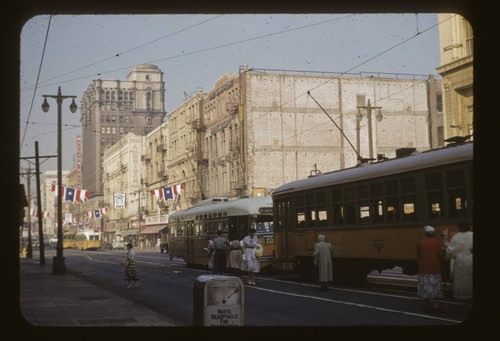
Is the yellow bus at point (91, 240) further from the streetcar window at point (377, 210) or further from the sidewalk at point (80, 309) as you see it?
the streetcar window at point (377, 210)

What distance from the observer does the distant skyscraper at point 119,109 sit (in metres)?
161

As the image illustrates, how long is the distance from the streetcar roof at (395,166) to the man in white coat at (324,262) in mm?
2044

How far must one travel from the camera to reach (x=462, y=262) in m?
12.2

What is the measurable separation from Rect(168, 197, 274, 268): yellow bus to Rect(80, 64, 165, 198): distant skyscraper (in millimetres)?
122912

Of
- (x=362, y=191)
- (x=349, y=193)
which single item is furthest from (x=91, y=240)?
(x=362, y=191)

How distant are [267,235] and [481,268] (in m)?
17.7

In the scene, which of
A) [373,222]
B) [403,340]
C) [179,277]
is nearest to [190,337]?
[403,340]

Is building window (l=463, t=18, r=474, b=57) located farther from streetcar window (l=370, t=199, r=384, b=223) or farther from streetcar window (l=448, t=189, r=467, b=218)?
streetcar window (l=448, t=189, r=467, b=218)

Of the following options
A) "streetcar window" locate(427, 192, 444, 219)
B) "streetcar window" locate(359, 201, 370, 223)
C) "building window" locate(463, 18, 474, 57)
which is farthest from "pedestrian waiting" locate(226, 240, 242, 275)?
"building window" locate(463, 18, 474, 57)

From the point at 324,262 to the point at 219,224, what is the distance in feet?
37.4

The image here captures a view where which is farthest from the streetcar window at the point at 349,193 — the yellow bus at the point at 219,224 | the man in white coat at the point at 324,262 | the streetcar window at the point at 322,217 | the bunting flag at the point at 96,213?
the bunting flag at the point at 96,213

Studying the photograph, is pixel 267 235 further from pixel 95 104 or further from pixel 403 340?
pixel 95 104

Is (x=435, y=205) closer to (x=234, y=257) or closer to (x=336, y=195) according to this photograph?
(x=336, y=195)

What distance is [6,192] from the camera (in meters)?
8.53
